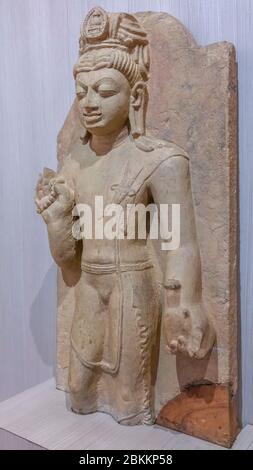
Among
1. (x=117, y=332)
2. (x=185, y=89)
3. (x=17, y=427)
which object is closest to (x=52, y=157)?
(x=185, y=89)

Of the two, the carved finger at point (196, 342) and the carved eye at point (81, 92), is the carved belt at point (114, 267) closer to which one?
the carved finger at point (196, 342)

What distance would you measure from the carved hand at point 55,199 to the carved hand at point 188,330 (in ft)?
1.54

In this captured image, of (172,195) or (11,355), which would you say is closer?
(172,195)

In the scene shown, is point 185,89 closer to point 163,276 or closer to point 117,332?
point 163,276

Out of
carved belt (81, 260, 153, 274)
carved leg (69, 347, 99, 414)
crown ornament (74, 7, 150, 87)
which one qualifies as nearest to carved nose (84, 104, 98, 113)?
crown ornament (74, 7, 150, 87)

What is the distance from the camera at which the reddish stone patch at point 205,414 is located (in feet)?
4.58

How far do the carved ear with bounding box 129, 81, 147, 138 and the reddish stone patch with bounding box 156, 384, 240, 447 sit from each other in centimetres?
82

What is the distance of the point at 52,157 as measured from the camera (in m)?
1.96

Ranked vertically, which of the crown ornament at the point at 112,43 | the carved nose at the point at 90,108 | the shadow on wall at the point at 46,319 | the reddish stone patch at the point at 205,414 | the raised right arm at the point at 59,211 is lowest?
the reddish stone patch at the point at 205,414

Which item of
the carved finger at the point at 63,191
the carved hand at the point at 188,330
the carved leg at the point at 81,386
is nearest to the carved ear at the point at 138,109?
the carved finger at the point at 63,191

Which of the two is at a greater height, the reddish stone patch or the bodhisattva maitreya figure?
the bodhisattva maitreya figure

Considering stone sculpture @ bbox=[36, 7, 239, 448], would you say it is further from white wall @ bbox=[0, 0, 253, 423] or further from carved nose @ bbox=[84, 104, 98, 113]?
white wall @ bbox=[0, 0, 253, 423]

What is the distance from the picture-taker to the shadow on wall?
204cm
